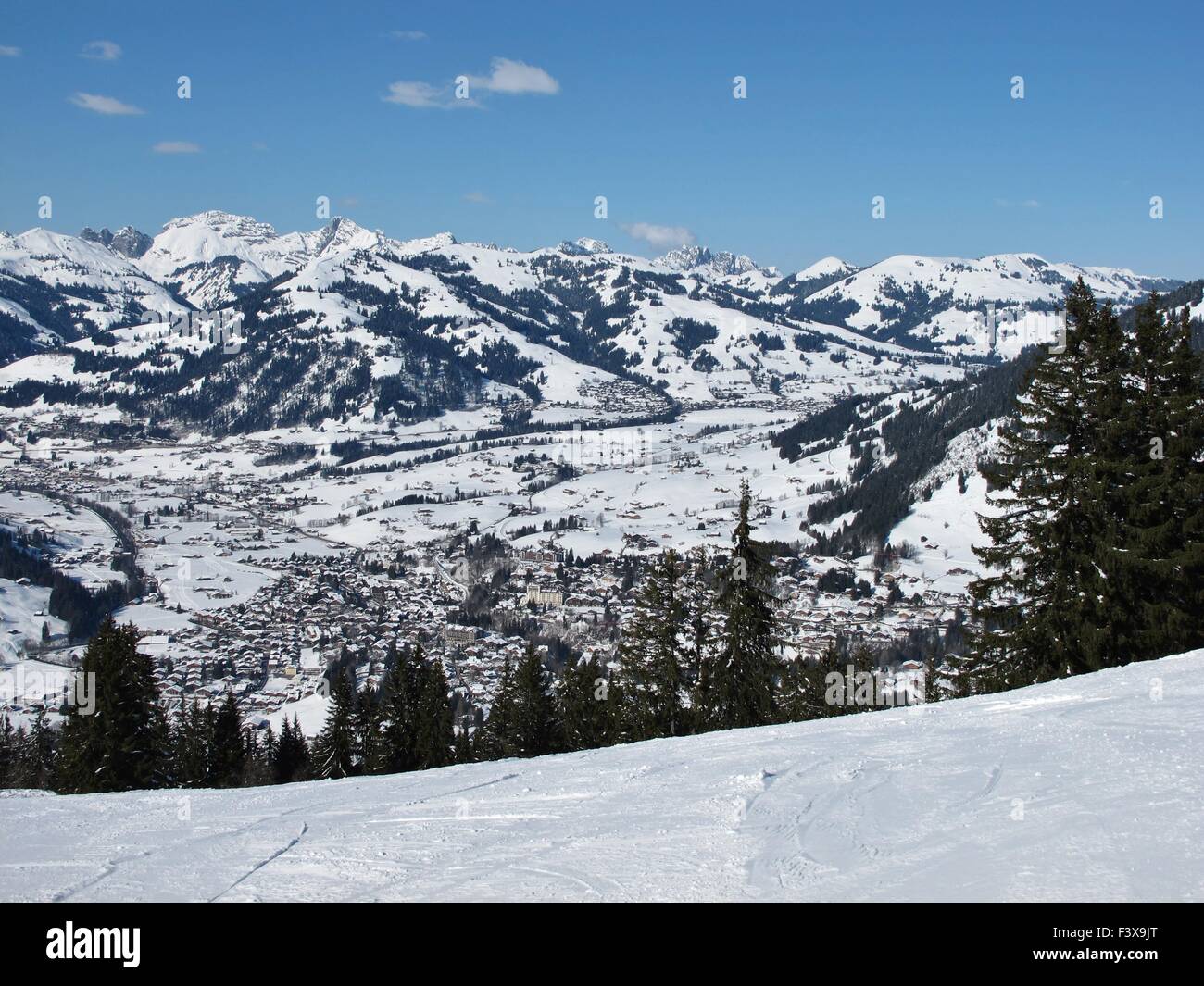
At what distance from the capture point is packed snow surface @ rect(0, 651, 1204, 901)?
553 centimetres

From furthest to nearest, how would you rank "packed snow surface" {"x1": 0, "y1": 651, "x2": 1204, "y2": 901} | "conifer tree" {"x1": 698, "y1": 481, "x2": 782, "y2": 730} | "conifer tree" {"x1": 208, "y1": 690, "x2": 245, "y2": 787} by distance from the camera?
"conifer tree" {"x1": 208, "y1": 690, "x2": 245, "y2": 787} < "conifer tree" {"x1": 698, "y1": 481, "x2": 782, "y2": 730} < "packed snow surface" {"x1": 0, "y1": 651, "x2": 1204, "y2": 901}

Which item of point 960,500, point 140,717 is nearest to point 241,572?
point 140,717

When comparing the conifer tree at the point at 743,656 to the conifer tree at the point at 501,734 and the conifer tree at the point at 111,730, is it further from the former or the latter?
the conifer tree at the point at 111,730

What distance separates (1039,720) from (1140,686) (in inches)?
89.9

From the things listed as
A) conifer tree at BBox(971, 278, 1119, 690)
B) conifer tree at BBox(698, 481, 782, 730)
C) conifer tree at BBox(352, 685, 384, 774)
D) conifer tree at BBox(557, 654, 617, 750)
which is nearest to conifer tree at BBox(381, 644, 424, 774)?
conifer tree at BBox(352, 685, 384, 774)

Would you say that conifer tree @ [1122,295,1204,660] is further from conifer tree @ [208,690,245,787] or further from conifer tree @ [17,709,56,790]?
conifer tree @ [17,709,56,790]

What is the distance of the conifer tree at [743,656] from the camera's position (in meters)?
22.3

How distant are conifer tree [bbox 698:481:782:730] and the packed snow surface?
11.7 meters

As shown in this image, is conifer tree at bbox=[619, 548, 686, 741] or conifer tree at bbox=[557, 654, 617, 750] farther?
conifer tree at bbox=[557, 654, 617, 750]

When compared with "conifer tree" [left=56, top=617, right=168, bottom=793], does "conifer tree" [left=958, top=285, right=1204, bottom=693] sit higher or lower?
higher

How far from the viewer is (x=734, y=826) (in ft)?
22.7

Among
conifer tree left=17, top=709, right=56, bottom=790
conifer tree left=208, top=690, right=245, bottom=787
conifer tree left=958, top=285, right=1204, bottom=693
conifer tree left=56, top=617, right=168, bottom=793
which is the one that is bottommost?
conifer tree left=17, top=709, right=56, bottom=790

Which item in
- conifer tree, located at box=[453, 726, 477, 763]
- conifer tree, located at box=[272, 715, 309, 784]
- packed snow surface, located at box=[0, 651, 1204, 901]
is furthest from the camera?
conifer tree, located at box=[272, 715, 309, 784]

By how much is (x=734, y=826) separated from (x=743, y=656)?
1592cm
